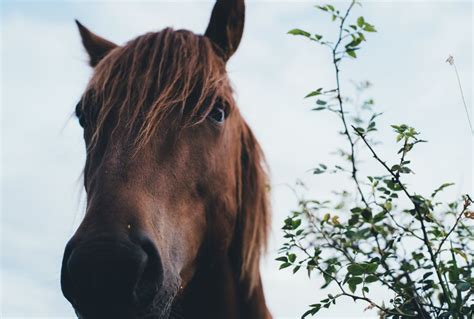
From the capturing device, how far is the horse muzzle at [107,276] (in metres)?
2.37

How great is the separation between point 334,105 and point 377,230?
64 centimetres

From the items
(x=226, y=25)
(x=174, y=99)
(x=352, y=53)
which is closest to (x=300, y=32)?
(x=352, y=53)

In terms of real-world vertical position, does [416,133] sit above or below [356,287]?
above

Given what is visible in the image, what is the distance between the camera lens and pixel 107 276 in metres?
2.36

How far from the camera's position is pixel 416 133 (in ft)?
8.48

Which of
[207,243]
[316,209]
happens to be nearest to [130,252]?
[207,243]

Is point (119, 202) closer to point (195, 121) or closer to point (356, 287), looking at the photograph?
point (195, 121)

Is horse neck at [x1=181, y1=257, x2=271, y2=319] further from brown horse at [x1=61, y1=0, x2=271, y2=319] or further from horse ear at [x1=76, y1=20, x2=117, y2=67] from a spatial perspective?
horse ear at [x1=76, y1=20, x2=117, y2=67]

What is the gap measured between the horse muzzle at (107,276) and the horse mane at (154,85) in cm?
69

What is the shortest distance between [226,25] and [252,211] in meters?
1.22

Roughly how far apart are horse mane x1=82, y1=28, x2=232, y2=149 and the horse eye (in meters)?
0.07

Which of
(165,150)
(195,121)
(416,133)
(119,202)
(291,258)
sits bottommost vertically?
(291,258)

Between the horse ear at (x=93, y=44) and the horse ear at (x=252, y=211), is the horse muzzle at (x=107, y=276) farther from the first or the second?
the horse ear at (x=93, y=44)

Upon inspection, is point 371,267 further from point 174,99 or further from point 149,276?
point 174,99
